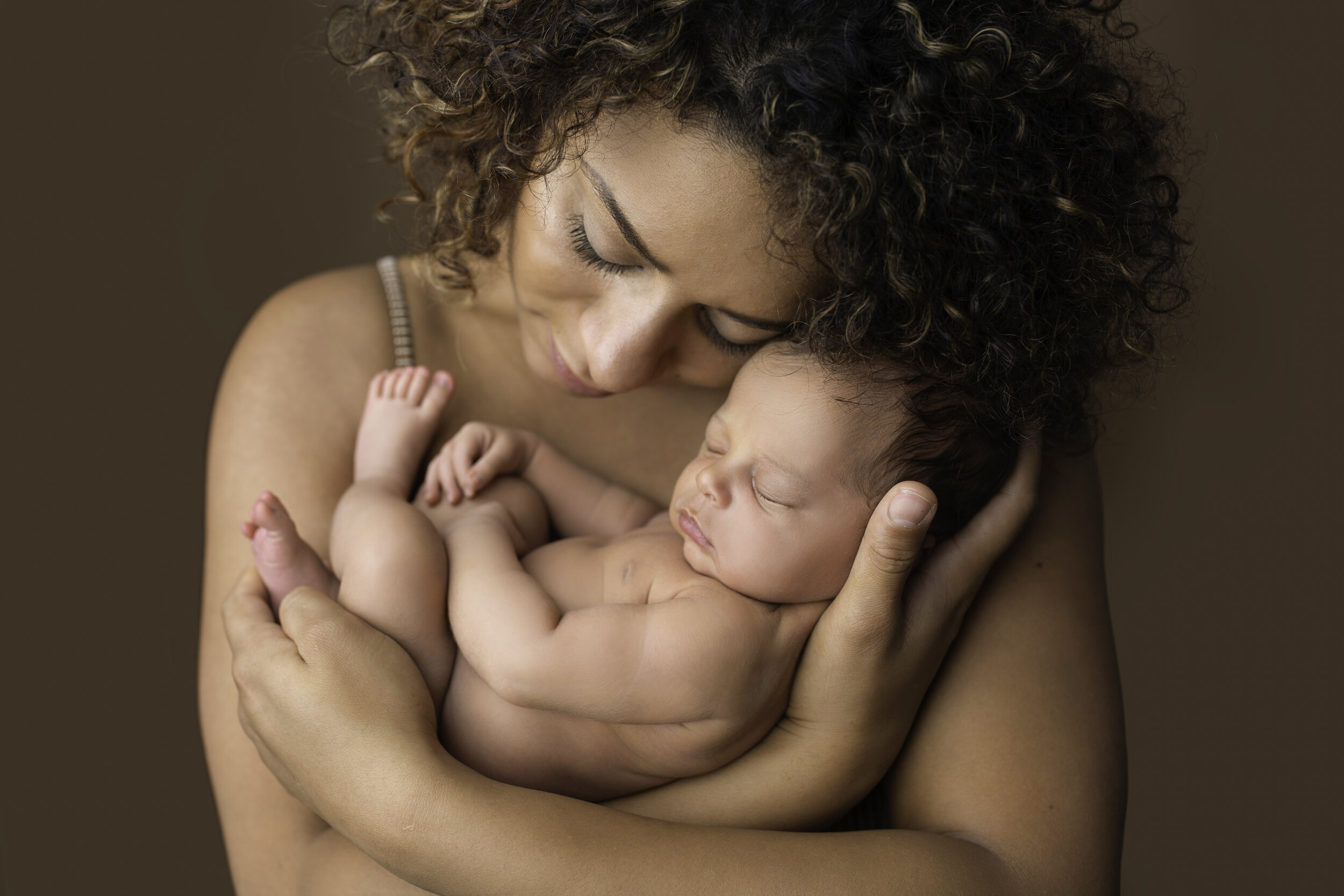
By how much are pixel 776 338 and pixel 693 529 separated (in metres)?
0.29

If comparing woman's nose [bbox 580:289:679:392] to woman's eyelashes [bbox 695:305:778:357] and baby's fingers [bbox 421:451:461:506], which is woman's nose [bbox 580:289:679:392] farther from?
baby's fingers [bbox 421:451:461:506]

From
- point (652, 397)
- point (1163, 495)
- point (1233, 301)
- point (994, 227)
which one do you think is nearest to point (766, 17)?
point (994, 227)

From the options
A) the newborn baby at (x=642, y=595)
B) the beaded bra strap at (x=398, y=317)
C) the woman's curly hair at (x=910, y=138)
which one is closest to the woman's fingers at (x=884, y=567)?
the newborn baby at (x=642, y=595)

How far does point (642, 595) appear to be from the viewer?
1.39 meters

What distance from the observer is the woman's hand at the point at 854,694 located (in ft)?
4.15

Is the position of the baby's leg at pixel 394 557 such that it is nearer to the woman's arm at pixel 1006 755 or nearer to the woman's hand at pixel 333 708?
the woman's hand at pixel 333 708

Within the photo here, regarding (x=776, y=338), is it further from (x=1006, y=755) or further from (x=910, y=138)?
(x=1006, y=755)

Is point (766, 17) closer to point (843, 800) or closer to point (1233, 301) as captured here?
point (843, 800)

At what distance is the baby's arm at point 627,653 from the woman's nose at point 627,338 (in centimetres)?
30

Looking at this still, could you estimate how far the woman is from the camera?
44.4 inches

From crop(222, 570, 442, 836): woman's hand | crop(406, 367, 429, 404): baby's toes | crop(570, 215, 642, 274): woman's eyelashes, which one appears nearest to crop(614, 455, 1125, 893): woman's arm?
crop(222, 570, 442, 836): woman's hand

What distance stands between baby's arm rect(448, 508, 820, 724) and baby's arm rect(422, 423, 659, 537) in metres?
0.29

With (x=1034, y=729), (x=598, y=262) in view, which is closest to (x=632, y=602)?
(x=598, y=262)

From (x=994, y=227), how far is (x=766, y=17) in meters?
0.36
